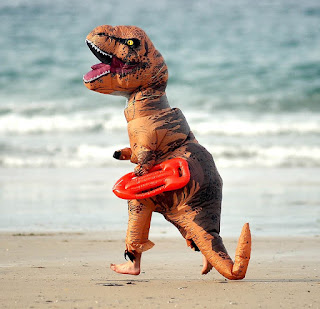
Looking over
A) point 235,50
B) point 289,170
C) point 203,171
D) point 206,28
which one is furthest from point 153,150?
point 206,28

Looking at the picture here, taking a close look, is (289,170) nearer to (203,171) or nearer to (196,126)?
(196,126)

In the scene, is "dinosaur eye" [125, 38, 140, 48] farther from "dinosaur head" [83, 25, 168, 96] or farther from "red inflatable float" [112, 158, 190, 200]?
"red inflatable float" [112, 158, 190, 200]

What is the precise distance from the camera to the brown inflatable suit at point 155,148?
5059 millimetres

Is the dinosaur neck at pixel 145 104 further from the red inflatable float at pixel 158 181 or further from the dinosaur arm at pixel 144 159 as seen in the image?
the red inflatable float at pixel 158 181

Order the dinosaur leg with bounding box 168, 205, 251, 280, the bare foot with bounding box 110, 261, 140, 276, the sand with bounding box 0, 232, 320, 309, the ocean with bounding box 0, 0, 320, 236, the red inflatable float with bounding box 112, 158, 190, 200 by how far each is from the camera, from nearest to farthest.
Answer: the sand with bounding box 0, 232, 320, 309 → the red inflatable float with bounding box 112, 158, 190, 200 → the dinosaur leg with bounding box 168, 205, 251, 280 → the bare foot with bounding box 110, 261, 140, 276 → the ocean with bounding box 0, 0, 320, 236

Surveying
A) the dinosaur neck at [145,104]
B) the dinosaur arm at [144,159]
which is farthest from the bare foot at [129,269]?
the dinosaur neck at [145,104]

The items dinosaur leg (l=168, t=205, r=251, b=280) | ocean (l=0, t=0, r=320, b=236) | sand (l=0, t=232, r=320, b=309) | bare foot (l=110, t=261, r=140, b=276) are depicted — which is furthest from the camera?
ocean (l=0, t=0, r=320, b=236)

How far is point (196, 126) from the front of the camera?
17922mm

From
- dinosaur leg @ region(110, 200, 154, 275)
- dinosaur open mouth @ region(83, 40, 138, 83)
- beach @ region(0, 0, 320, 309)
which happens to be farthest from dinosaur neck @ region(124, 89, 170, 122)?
beach @ region(0, 0, 320, 309)

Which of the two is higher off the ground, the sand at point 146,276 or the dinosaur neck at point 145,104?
the dinosaur neck at point 145,104

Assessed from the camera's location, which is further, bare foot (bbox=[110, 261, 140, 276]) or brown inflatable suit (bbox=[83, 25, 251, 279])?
bare foot (bbox=[110, 261, 140, 276])

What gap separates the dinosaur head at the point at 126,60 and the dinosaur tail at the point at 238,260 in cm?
118

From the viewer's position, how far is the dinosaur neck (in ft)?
16.9

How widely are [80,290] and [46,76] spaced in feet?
66.2
